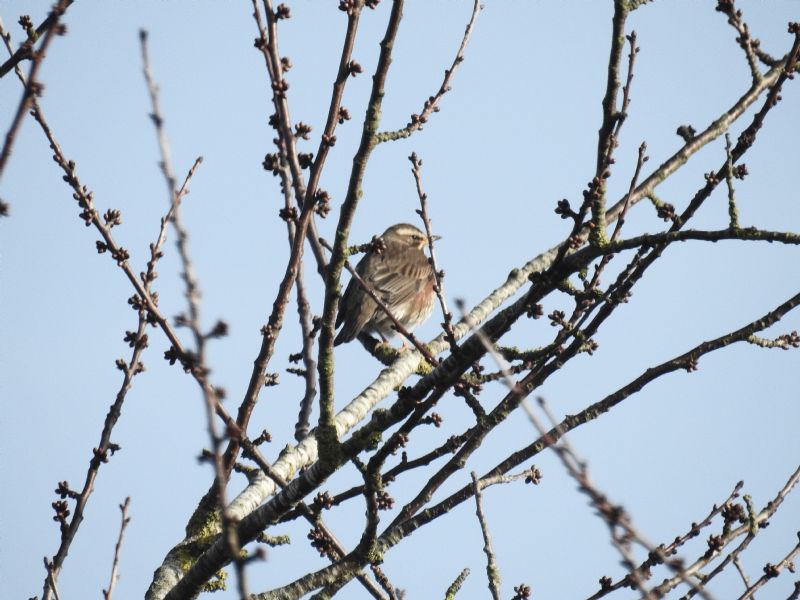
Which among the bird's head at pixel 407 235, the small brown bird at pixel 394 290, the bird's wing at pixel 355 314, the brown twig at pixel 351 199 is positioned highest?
the bird's head at pixel 407 235

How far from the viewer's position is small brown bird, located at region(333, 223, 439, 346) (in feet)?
33.5

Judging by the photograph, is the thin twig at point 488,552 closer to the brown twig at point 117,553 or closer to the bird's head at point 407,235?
the brown twig at point 117,553

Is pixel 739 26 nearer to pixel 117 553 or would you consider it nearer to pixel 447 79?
pixel 447 79

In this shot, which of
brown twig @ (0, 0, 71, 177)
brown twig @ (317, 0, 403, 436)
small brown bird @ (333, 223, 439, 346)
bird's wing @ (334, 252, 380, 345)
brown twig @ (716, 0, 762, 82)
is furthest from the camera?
small brown bird @ (333, 223, 439, 346)

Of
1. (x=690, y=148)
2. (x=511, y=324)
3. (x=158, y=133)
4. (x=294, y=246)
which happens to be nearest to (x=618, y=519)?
(x=511, y=324)

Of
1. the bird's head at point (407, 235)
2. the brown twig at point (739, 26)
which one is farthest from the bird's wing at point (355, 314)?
the brown twig at point (739, 26)

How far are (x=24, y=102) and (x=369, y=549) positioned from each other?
104 inches

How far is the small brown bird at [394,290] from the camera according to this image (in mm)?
10219

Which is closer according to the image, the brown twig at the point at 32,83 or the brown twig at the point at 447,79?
the brown twig at the point at 32,83

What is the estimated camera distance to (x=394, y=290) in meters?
11.4

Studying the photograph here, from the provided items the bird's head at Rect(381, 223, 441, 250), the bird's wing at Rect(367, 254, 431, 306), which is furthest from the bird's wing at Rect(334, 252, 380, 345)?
the bird's head at Rect(381, 223, 441, 250)

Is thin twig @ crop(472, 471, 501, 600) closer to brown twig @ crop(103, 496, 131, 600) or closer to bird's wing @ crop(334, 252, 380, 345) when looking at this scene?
brown twig @ crop(103, 496, 131, 600)

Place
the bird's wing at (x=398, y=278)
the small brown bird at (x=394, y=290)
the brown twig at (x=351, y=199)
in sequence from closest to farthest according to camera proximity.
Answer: the brown twig at (x=351, y=199)
the small brown bird at (x=394, y=290)
the bird's wing at (x=398, y=278)

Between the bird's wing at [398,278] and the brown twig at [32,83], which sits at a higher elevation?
the bird's wing at [398,278]
